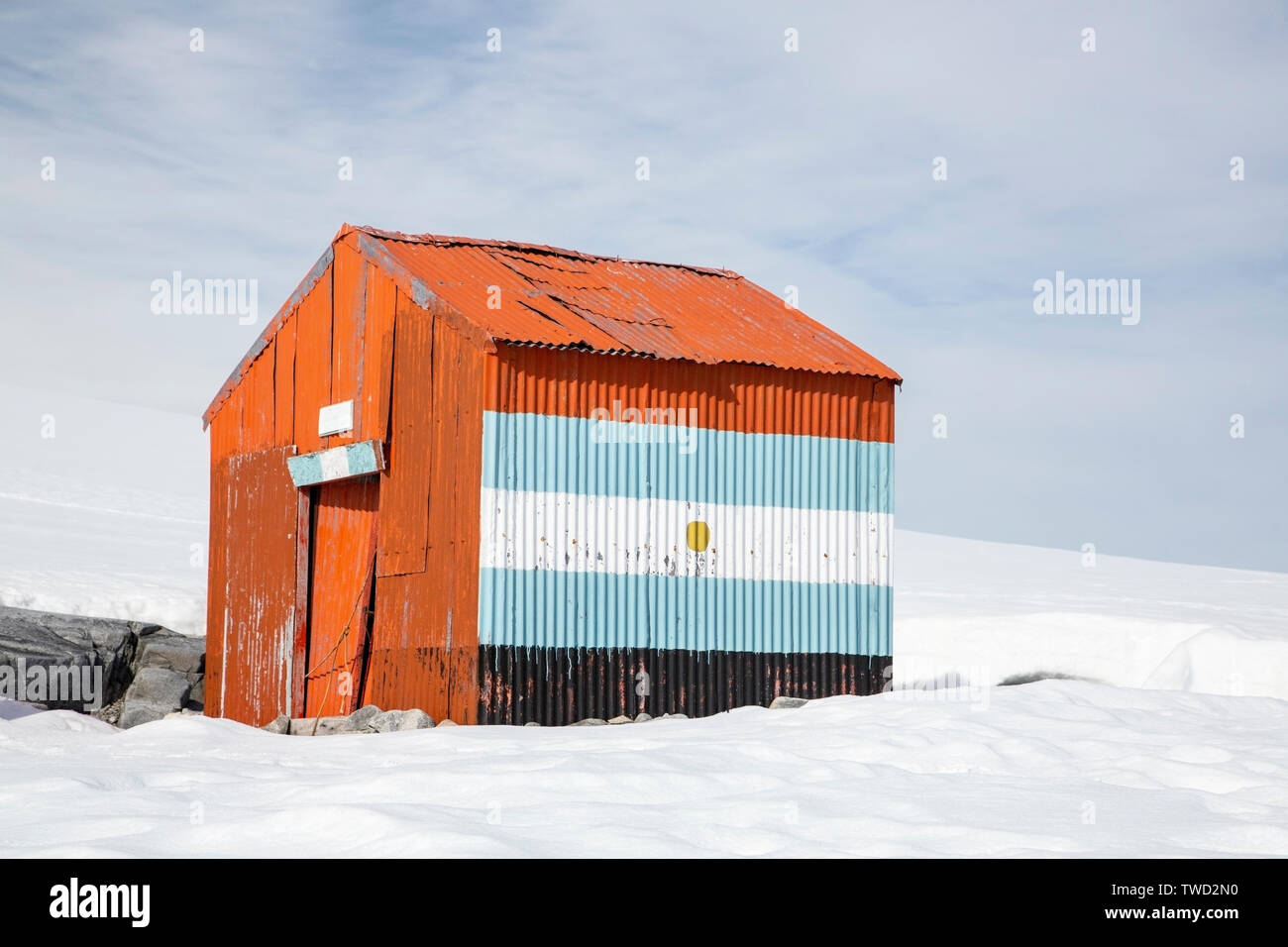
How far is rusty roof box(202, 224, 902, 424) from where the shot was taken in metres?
15.6

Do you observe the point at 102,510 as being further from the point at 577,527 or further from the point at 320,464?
the point at 577,527

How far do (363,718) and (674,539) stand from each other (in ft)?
12.9

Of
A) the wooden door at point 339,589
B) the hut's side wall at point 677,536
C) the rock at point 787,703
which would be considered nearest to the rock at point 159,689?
the wooden door at point 339,589

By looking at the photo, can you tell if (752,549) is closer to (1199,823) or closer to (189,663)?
(1199,823)

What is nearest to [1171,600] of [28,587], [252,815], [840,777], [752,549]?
[752,549]

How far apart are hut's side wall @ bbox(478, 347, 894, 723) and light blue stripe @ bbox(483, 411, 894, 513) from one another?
2 centimetres

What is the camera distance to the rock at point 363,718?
14297 mm

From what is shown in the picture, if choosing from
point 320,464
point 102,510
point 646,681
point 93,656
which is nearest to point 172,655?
point 93,656

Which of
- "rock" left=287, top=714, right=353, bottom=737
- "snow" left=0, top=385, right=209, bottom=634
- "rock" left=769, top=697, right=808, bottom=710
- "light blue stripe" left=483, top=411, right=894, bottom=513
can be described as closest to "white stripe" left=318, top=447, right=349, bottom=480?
"light blue stripe" left=483, top=411, right=894, bottom=513

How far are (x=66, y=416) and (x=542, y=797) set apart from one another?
77481 millimetres

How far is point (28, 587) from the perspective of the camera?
95.8 ft

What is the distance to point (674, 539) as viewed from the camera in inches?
618

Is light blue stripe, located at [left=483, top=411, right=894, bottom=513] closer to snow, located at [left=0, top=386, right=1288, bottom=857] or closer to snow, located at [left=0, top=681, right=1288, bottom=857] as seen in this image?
snow, located at [left=0, top=386, right=1288, bottom=857]

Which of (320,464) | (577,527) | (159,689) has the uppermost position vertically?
(320,464)
